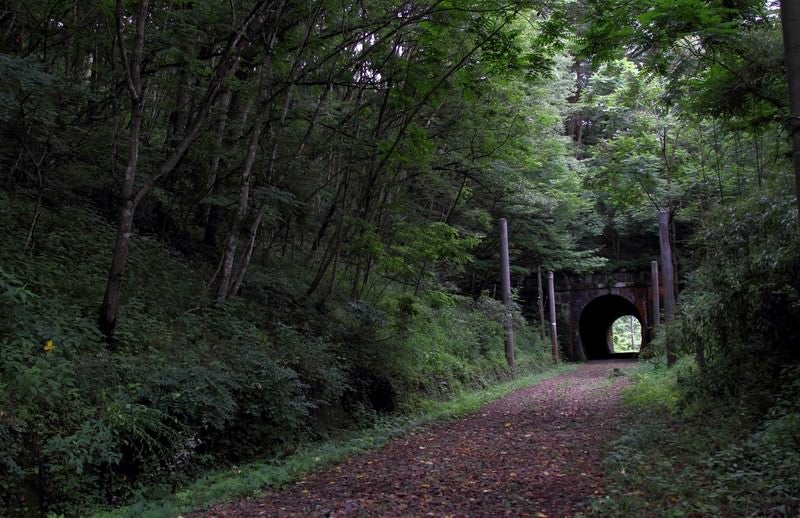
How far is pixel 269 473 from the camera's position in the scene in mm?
6551

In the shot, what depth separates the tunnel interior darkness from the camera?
35750mm

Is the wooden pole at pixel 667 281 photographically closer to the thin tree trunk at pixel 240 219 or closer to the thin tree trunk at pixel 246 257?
the thin tree trunk at pixel 246 257

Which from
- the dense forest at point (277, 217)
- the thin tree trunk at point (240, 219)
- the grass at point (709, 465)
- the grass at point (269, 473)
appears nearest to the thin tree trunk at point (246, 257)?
the dense forest at point (277, 217)

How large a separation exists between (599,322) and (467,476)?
35813mm

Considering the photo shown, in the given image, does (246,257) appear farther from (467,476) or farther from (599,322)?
(599,322)

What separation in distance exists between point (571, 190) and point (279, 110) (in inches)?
636

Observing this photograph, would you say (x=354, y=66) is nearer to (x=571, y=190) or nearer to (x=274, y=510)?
(x=274, y=510)

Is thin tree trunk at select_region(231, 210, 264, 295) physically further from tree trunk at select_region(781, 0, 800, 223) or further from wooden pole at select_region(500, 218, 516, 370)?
wooden pole at select_region(500, 218, 516, 370)

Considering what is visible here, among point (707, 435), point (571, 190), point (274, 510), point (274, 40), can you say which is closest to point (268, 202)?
point (274, 40)

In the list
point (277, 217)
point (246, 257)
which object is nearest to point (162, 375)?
point (246, 257)

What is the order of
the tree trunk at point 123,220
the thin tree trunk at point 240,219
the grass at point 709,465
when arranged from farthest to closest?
the thin tree trunk at point 240,219 → the tree trunk at point 123,220 → the grass at point 709,465

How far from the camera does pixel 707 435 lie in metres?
6.84

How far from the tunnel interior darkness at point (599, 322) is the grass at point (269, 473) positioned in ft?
85.8

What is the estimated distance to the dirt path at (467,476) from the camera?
17.0 feet
